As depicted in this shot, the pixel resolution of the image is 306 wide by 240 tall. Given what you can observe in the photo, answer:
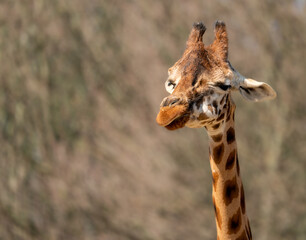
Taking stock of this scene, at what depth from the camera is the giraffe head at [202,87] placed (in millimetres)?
3221

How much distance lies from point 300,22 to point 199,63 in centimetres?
915

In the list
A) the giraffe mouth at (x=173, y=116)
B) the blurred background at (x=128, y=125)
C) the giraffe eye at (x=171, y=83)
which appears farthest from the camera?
the blurred background at (x=128, y=125)

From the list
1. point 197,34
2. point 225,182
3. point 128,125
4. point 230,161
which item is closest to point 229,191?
point 225,182

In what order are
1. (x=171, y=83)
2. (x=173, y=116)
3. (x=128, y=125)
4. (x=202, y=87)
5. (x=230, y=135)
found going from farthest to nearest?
(x=128, y=125), (x=230, y=135), (x=171, y=83), (x=202, y=87), (x=173, y=116)

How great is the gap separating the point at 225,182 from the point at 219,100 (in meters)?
0.52

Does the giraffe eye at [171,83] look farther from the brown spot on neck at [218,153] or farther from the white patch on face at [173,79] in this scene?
the brown spot on neck at [218,153]

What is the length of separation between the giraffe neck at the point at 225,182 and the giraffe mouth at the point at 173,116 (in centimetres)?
36

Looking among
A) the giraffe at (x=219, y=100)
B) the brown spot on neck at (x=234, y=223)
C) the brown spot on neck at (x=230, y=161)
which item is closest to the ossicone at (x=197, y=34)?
the giraffe at (x=219, y=100)

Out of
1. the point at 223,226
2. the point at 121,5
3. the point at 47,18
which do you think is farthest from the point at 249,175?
the point at 223,226

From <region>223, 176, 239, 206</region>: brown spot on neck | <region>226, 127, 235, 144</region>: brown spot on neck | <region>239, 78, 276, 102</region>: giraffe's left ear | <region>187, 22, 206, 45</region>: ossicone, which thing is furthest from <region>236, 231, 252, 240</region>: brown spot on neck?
<region>187, 22, 206, 45</region>: ossicone

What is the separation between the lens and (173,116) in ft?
10.3

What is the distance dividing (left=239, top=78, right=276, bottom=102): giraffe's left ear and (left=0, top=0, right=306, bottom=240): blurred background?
847cm

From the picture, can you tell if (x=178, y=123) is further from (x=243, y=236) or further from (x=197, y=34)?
(x=243, y=236)

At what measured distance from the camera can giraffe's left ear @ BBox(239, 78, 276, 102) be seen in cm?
355
